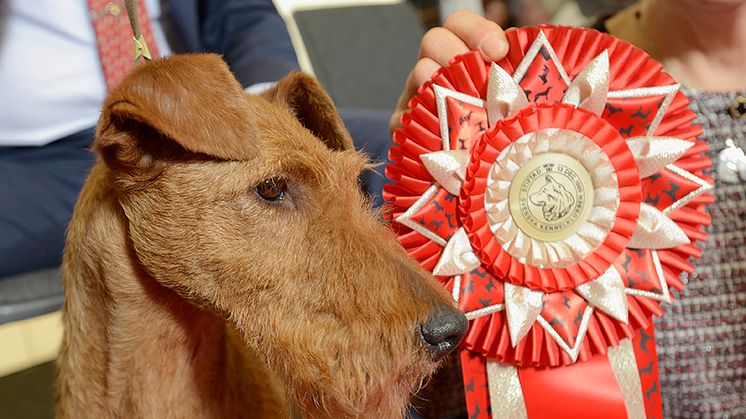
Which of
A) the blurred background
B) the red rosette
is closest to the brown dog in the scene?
the red rosette

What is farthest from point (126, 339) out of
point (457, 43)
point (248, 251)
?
point (457, 43)

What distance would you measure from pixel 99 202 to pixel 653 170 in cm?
79

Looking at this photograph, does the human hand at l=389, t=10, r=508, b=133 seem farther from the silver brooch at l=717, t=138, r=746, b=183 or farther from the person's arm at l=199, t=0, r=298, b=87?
the person's arm at l=199, t=0, r=298, b=87

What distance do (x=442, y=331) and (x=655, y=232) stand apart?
43 cm

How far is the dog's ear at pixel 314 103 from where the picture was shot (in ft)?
3.17

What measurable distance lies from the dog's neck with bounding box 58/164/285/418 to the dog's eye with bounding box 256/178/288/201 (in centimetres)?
19

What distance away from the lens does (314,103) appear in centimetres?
98

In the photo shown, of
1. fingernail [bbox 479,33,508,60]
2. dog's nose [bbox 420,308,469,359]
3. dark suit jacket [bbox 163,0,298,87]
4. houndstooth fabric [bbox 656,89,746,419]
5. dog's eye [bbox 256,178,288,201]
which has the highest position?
dark suit jacket [bbox 163,0,298,87]

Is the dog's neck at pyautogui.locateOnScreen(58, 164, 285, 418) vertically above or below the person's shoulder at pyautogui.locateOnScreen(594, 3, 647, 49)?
below

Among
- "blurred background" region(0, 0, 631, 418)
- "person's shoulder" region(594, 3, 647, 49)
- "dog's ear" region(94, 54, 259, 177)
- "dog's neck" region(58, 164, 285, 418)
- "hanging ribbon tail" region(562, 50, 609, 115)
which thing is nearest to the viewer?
"dog's ear" region(94, 54, 259, 177)

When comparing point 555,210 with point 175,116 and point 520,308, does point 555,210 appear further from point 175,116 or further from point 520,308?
point 175,116

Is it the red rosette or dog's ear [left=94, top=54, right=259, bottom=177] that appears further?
the red rosette

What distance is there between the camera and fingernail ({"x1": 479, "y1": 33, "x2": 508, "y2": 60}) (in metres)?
0.97

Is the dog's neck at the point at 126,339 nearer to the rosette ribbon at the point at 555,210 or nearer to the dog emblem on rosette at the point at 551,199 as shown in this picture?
the rosette ribbon at the point at 555,210
